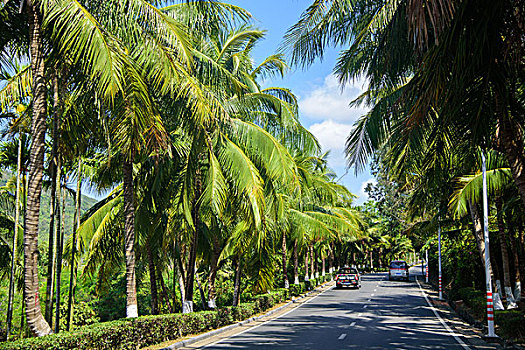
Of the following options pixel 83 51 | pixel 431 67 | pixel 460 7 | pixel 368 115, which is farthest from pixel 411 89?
pixel 83 51

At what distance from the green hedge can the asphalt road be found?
1140 millimetres

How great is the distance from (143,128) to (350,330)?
1016cm

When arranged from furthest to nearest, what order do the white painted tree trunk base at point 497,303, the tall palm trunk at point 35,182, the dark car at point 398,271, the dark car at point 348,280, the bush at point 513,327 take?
the dark car at point 398,271 < the dark car at point 348,280 < the white painted tree trunk base at point 497,303 < the bush at point 513,327 < the tall palm trunk at point 35,182

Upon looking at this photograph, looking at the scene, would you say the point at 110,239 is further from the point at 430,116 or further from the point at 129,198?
the point at 430,116

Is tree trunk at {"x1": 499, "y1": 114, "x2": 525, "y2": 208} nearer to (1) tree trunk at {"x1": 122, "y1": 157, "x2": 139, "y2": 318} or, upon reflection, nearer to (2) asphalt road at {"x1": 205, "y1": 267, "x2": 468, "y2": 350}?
(2) asphalt road at {"x1": 205, "y1": 267, "x2": 468, "y2": 350}

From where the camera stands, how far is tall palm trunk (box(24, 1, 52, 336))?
28.8 ft

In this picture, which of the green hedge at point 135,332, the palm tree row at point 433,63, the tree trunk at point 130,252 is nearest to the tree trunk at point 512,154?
the palm tree row at point 433,63

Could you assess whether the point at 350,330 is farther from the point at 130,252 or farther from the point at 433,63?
the point at 433,63

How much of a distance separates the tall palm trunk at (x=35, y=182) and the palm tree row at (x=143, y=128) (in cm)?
2

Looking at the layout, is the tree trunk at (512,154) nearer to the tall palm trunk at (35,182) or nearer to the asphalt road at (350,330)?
the asphalt road at (350,330)

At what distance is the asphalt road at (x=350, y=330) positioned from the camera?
13.4 metres

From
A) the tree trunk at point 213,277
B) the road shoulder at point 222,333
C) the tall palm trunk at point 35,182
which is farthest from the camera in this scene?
the tree trunk at point 213,277

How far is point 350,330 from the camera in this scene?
16.5 m

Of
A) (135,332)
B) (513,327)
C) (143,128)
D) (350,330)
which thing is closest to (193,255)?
(135,332)
